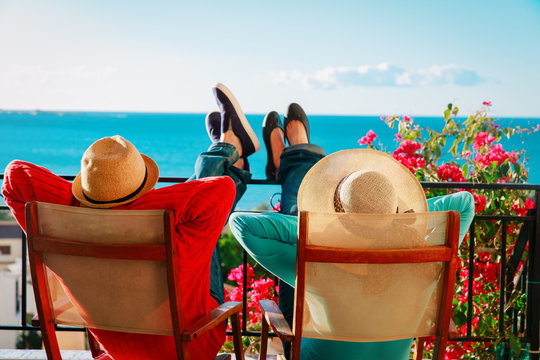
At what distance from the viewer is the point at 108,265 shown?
147 centimetres

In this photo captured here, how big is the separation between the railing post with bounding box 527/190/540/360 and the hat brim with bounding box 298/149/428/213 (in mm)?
957

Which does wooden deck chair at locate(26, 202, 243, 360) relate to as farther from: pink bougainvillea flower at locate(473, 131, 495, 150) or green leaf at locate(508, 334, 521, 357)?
pink bougainvillea flower at locate(473, 131, 495, 150)

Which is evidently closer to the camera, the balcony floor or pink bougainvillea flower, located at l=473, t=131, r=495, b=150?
the balcony floor

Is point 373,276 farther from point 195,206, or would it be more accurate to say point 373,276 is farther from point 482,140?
point 482,140

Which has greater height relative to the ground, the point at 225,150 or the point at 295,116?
the point at 295,116

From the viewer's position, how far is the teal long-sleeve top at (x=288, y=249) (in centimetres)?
145

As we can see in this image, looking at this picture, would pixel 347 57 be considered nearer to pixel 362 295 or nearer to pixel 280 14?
pixel 280 14

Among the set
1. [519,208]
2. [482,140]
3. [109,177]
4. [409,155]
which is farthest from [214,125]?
[482,140]

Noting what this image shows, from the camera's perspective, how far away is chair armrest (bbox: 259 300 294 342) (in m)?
1.47

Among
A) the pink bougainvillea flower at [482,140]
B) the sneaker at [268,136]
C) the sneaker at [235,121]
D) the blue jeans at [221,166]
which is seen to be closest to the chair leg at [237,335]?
the blue jeans at [221,166]

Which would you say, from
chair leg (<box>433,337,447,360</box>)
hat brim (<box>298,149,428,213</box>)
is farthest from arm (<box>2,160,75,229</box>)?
chair leg (<box>433,337,447,360</box>)

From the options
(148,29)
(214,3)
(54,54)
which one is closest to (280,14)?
(214,3)

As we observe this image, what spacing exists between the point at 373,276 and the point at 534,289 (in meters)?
1.39

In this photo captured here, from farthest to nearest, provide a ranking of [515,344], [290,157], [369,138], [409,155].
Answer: [369,138] → [409,155] → [290,157] → [515,344]
